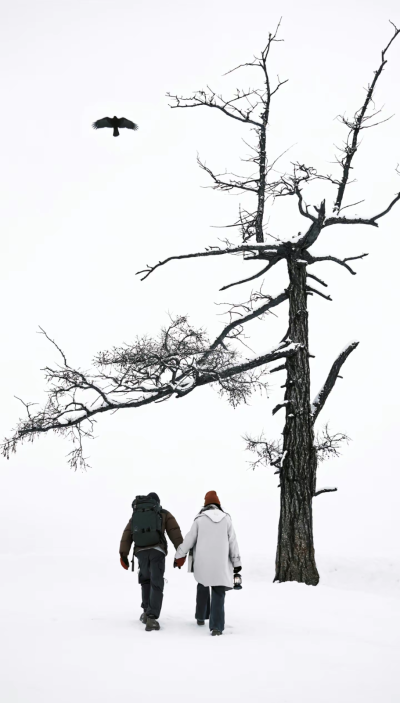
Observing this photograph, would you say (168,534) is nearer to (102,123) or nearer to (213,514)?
(213,514)

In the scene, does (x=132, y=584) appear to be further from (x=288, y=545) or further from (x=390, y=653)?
(x=390, y=653)

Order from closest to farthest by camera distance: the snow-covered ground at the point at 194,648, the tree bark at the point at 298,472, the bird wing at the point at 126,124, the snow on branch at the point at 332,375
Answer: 1. the snow-covered ground at the point at 194,648
2. the tree bark at the point at 298,472
3. the snow on branch at the point at 332,375
4. the bird wing at the point at 126,124

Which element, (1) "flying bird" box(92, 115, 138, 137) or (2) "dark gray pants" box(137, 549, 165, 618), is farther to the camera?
(1) "flying bird" box(92, 115, 138, 137)

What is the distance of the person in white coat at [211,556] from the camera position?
23.0 feet

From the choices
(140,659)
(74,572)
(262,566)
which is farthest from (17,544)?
(140,659)

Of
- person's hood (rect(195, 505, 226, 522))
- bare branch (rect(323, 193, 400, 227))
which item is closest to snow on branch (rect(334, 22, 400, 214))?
bare branch (rect(323, 193, 400, 227))

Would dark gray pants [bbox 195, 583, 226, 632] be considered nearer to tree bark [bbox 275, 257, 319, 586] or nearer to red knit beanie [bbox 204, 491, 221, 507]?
red knit beanie [bbox 204, 491, 221, 507]

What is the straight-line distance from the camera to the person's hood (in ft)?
23.8

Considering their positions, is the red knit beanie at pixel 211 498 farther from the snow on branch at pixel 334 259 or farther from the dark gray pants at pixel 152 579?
the snow on branch at pixel 334 259

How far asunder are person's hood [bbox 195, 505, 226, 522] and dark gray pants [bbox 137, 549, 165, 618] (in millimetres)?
665

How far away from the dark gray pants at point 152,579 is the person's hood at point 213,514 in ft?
2.18

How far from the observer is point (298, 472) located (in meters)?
11.6

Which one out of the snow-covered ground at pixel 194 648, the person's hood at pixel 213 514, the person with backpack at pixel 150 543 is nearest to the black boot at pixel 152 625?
the snow-covered ground at pixel 194 648

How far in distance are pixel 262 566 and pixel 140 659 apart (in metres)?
9.01
